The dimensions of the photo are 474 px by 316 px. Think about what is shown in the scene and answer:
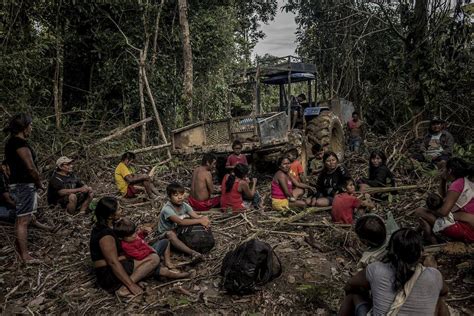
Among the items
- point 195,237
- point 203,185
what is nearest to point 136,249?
point 195,237

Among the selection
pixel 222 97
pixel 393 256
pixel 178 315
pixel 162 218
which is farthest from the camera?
pixel 222 97

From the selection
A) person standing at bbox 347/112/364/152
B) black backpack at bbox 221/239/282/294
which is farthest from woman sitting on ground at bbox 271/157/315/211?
person standing at bbox 347/112/364/152

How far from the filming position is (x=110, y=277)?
13.1 ft

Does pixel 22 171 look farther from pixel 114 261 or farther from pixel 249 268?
pixel 249 268

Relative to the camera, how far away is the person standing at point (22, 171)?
4.52m

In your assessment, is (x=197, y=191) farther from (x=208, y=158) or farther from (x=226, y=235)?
(x=226, y=235)

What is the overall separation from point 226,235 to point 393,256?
307cm

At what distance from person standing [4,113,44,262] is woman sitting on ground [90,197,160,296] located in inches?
48.5

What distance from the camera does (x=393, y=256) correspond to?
247 centimetres

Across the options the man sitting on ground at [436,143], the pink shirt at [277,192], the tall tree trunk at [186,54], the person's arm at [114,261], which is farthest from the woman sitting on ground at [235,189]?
the tall tree trunk at [186,54]

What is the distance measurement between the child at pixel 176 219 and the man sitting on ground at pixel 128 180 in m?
2.48

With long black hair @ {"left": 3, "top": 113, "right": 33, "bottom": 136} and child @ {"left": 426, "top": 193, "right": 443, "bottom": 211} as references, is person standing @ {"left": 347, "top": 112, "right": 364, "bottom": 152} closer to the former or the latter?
child @ {"left": 426, "top": 193, "right": 443, "bottom": 211}

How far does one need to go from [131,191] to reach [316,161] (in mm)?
3898

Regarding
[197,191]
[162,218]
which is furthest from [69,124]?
[162,218]
